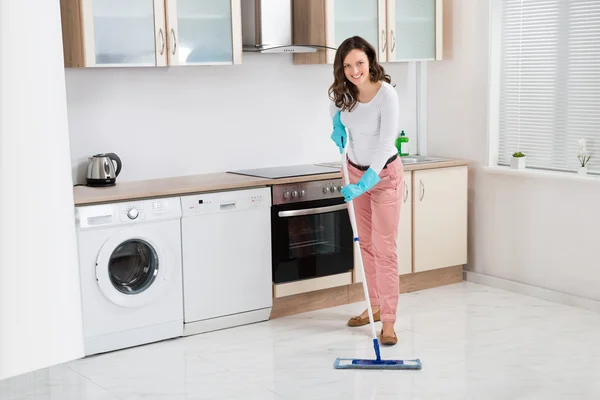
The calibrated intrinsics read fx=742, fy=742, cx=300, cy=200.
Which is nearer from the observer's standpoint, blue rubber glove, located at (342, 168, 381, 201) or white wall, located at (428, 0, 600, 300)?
blue rubber glove, located at (342, 168, 381, 201)

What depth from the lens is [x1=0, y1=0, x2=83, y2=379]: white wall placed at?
41 centimetres

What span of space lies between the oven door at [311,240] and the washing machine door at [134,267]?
68 centimetres

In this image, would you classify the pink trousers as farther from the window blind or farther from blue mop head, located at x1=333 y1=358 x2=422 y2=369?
the window blind

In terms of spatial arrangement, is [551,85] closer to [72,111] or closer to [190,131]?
[190,131]

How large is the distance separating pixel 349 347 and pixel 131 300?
112 cm

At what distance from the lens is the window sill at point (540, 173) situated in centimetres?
431

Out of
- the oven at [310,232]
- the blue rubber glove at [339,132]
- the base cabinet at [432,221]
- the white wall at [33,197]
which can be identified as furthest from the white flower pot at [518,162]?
the white wall at [33,197]

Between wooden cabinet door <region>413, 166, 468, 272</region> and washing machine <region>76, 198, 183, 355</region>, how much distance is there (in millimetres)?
1648

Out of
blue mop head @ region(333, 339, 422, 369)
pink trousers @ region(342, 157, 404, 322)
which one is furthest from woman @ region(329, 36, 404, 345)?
blue mop head @ region(333, 339, 422, 369)

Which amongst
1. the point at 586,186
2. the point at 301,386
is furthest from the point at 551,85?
the point at 301,386

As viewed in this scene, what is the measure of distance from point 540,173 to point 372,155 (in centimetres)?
138

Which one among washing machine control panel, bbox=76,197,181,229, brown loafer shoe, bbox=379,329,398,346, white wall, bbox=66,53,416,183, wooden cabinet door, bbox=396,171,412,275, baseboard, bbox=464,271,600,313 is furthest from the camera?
wooden cabinet door, bbox=396,171,412,275

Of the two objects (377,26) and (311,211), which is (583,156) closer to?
(377,26)

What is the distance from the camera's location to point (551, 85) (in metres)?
4.49
